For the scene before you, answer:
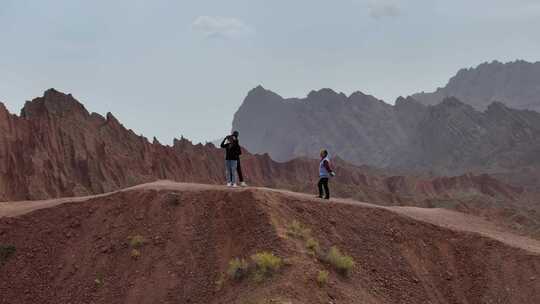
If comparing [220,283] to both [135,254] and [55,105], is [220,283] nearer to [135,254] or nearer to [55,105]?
[135,254]

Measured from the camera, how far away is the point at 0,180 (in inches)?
2201

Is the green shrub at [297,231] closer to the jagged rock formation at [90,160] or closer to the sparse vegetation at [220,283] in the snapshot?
the sparse vegetation at [220,283]

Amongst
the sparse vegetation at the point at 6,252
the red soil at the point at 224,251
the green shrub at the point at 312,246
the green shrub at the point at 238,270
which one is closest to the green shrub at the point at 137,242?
the red soil at the point at 224,251

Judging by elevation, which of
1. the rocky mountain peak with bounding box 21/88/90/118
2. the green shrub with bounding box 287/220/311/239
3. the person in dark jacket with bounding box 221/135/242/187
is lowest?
the green shrub with bounding box 287/220/311/239

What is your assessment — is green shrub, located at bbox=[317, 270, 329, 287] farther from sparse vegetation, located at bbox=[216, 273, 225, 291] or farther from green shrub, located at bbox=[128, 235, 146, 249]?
green shrub, located at bbox=[128, 235, 146, 249]

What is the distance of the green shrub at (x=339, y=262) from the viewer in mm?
14836

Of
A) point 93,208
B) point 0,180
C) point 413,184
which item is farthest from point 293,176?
point 93,208

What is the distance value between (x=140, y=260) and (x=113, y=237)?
1.64 meters

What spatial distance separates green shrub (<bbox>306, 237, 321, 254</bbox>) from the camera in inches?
592

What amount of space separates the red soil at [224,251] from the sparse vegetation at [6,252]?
0.16m

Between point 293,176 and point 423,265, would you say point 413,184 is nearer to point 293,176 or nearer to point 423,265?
point 293,176

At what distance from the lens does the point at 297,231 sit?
15.8 m

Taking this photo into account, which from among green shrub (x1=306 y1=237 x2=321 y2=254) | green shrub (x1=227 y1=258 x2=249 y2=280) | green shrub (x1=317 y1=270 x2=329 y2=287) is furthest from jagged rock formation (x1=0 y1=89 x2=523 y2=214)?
green shrub (x1=317 y1=270 x2=329 y2=287)

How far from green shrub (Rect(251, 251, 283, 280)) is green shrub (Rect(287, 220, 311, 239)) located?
1.59 m
